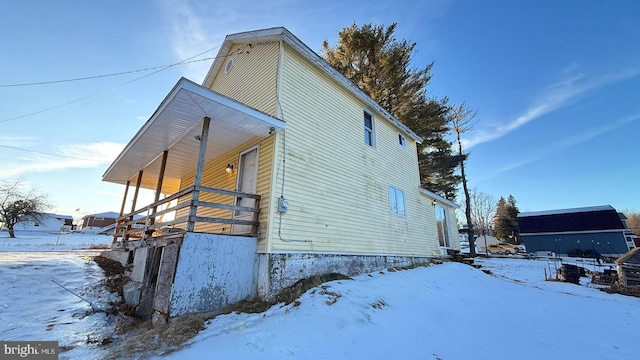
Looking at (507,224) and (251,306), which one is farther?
(507,224)

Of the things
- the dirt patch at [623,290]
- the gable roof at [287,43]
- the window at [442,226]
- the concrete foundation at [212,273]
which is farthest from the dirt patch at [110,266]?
the dirt patch at [623,290]

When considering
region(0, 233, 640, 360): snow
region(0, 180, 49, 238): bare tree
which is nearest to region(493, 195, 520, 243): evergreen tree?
region(0, 233, 640, 360): snow

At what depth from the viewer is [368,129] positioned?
11008 mm

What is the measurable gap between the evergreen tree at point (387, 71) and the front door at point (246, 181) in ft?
45.8

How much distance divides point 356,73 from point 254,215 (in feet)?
53.7

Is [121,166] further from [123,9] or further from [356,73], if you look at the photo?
[356,73]

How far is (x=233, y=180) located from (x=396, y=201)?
6.89 meters

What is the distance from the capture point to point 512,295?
8.42 meters

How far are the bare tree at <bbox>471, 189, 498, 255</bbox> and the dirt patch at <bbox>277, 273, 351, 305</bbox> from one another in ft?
179

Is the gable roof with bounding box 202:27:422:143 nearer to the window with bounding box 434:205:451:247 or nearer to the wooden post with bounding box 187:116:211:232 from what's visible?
the wooden post with bounding box 187:116:211:232

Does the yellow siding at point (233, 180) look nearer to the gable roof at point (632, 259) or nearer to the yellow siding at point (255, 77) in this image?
the yellow siding at point (255, 77)

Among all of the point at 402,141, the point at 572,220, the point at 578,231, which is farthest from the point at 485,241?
the point at 402,141

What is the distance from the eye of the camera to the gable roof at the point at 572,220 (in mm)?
27906

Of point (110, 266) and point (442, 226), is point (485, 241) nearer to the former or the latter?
point (442, 226)
